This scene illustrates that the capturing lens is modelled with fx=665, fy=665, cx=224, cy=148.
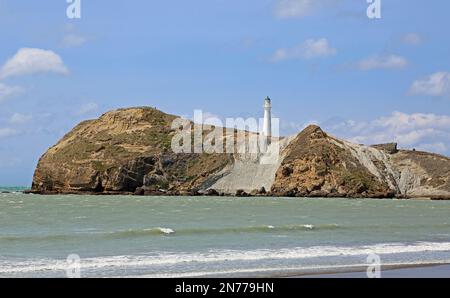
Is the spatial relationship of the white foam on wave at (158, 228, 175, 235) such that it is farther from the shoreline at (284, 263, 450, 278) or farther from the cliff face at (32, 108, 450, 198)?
the cliff face at (32, 108, 450, 198)

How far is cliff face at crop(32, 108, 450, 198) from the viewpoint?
357 feet

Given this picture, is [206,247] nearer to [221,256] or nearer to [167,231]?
[221,256]

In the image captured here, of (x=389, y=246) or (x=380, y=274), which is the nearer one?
(x=380, y=274)

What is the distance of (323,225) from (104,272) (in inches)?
840

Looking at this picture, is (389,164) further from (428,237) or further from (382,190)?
(428,237)

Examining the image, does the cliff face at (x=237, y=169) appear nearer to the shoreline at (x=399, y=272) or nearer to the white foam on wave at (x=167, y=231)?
the white foam on wave at (x=167, y=231)

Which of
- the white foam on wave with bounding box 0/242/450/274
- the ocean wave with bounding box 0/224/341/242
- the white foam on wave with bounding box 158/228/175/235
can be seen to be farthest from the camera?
the white foam on wave with bounding box 158/228/175/235

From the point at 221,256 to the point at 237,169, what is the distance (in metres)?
95.1

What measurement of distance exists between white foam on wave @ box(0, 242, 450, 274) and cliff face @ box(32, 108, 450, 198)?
3193 inches

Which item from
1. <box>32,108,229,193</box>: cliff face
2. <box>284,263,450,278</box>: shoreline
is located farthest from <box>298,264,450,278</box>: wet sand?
<box>32,108,229,193</box>: cliff face

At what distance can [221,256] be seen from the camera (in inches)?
856
